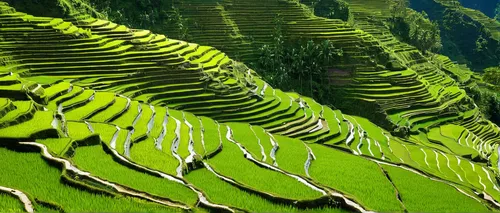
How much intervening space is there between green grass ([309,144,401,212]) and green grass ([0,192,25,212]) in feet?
20.8

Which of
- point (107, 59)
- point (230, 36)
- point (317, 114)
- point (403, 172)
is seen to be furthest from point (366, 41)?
point (403, 172)

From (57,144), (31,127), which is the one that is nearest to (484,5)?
(31,127)

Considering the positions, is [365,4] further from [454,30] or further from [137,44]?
[137,44]

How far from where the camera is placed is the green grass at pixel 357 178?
33.0 ft

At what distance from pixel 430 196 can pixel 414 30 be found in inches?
2360

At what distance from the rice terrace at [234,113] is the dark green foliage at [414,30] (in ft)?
0.96

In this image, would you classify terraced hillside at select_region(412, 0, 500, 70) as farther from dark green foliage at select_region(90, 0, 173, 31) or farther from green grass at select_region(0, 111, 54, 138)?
green grass at select_region(0, 111, 54, 138)

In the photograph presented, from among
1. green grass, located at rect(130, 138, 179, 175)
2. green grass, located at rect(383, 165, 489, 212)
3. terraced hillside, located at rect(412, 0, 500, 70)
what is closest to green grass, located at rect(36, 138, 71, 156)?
green grass, located at rect(130, 138, 179, 175)

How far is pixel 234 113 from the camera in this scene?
89.8 ft

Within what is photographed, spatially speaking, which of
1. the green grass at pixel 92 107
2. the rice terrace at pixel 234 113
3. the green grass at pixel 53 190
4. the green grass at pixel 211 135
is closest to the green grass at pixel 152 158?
the rice terrace at pixel 234 113

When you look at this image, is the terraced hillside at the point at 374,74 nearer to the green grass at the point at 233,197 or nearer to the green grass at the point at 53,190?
the green grass at the point at 233,197

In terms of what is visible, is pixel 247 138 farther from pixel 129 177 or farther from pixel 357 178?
pixel 129 177

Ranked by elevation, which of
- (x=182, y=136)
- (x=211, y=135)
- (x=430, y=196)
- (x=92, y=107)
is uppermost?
(x=430, y=196)

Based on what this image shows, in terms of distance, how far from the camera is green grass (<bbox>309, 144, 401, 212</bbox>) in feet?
33.0
